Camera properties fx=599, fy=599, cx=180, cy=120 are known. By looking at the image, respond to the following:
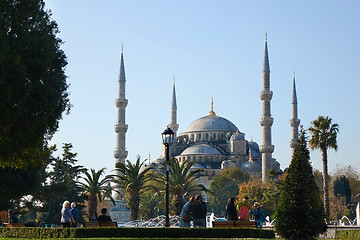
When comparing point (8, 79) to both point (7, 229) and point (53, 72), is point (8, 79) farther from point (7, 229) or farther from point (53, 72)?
point (7, 229)

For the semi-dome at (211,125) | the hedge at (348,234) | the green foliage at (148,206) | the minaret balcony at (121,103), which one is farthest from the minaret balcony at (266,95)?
the hedge at (348,234)


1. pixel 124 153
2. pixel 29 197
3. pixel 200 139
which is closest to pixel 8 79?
pixel 29 197

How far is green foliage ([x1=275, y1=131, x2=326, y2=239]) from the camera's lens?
48.5 feet

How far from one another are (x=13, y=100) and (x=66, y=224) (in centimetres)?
530

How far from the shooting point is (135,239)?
15.3 metres

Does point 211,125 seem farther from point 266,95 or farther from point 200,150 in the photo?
point 266,95

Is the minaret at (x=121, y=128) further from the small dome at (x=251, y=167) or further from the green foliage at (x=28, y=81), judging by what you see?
the green foliage at (x=28, y=81)

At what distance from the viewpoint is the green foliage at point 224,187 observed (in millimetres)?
79500

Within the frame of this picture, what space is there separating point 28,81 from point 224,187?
66825 mm

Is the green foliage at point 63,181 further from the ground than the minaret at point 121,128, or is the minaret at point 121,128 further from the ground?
the minaret at point 121,128

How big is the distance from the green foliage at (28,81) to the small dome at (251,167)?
74314 mm

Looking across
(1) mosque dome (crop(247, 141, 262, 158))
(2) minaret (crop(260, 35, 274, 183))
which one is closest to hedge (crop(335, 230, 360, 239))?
(2) minaret (crop(260, 35, 274, 183))

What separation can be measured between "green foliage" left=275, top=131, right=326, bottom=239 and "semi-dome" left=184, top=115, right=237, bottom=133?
88488 mm

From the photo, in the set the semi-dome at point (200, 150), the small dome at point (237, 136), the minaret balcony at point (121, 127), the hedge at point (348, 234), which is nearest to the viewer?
the hedge at point (348, 234)
